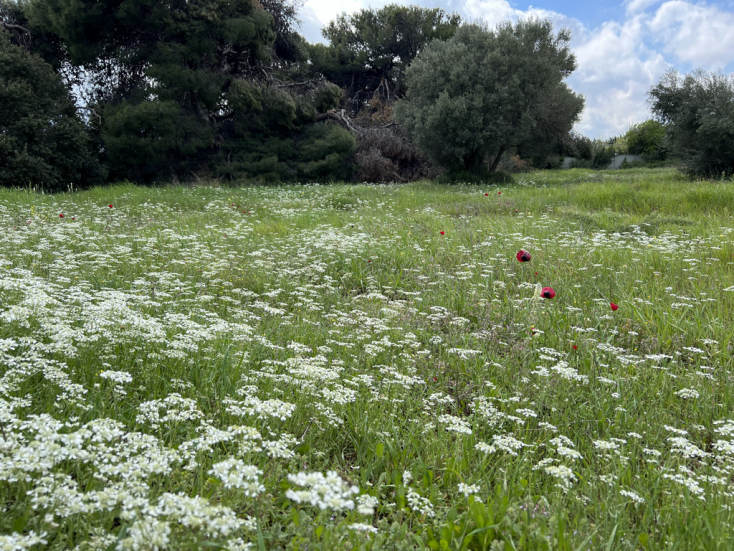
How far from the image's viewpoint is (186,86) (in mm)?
20156

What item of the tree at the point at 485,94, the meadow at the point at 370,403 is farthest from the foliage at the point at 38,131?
the tree at the point at 485,94

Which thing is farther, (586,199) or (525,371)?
(586,199)

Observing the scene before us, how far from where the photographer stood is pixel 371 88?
35281mm

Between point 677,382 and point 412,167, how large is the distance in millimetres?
24309

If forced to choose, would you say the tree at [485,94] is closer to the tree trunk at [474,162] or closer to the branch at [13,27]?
the tree trunk at [474,162]

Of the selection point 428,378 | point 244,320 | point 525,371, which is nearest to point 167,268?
point 244,320

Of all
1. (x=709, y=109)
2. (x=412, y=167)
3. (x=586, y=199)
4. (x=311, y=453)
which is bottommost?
(x=311, y=453)

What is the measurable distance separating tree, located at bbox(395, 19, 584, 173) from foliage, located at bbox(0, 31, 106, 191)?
13909 millimetres

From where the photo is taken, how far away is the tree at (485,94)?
19.1 metres

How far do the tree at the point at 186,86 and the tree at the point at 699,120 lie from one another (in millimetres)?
14759

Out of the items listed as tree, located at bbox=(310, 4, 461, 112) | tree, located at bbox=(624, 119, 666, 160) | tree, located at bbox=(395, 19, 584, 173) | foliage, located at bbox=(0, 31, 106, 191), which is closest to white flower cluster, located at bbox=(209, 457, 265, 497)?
foliage, located at bbox=(0, 31, 106, 191)

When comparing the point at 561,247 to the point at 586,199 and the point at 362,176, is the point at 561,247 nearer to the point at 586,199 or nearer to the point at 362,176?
the point at 586,199

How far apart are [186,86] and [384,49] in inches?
773

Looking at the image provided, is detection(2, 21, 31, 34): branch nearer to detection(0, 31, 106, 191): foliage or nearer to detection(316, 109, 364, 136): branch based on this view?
detection(0, 31, 106, 191): foliage
